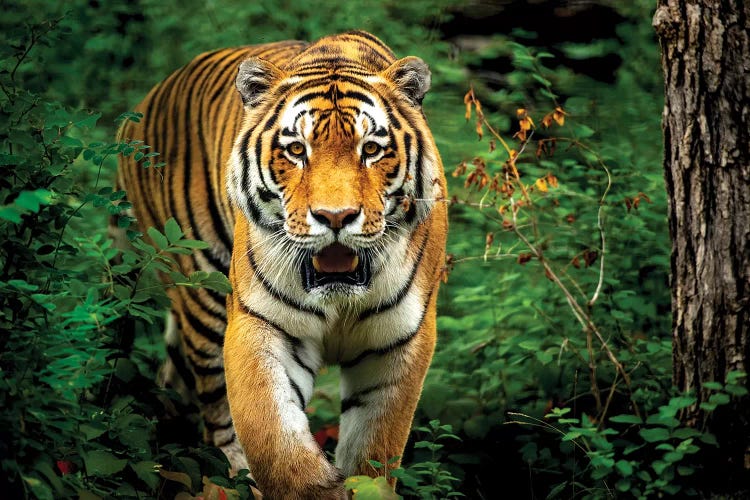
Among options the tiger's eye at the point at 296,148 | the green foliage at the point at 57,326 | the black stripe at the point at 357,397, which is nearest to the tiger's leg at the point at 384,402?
the black stripe at the point at 357,397

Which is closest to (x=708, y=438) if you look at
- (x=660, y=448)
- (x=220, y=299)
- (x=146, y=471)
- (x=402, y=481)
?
(x=660, y=448)

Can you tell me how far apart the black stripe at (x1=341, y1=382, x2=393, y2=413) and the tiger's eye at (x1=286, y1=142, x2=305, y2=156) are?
0.91 metres

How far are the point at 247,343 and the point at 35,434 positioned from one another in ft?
3.49

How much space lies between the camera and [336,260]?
11.9ft

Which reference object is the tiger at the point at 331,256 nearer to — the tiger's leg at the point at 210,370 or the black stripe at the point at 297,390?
the black stripe at the point at 297,390

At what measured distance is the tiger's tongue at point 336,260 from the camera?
362 cm

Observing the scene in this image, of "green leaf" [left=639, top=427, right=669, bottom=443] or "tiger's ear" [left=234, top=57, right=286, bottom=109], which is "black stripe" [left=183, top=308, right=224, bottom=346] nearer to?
"tiger's ear" [left=234, top=57, right=286, bottom=109]

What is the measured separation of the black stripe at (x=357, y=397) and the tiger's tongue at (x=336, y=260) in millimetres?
521

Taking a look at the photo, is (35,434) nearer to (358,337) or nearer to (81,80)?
(358,337)

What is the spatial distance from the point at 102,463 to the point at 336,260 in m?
1.06

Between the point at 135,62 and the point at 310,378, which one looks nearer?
the point at 310,378


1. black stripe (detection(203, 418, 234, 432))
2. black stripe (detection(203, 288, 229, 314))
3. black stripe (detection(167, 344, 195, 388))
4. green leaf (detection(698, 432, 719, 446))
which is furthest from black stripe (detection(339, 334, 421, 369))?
black stripe (detection(167, 344, 195, 388))

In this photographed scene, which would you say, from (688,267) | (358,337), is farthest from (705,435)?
(358,337)

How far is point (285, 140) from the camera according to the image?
3730 mm
